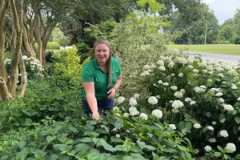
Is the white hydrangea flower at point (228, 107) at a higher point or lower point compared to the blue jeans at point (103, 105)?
lower

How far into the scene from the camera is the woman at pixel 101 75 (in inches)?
191

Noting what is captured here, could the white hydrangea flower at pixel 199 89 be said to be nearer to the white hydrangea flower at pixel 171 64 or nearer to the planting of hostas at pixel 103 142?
the white hydrangea flower at pixel 171 64

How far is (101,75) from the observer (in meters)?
5.00

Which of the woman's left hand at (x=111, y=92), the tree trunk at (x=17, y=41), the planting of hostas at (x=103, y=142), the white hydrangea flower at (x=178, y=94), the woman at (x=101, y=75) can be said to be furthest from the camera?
the tree trunk at (x=17, y=41)

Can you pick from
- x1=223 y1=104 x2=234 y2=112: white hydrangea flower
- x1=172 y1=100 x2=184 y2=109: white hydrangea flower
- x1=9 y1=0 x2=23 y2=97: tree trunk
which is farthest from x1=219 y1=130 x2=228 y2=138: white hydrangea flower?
x1=9 y1=0 x2=23 y2=97: tree trunk

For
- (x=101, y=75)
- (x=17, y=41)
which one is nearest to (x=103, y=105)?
(x=101, y=75)

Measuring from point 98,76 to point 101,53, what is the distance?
270mm

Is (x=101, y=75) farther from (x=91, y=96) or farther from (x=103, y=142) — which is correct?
(x=103, y=142)

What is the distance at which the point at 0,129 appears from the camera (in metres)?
5.77

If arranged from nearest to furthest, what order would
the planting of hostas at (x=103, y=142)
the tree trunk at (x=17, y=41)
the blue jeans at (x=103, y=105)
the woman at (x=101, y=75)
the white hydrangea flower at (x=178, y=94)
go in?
the planting of hostas at (x=103, y=142) < the woman at (x=101, y=75) < the blue jeans at (x=103, y=105) < the white hydrangea flower at (x=178, y=94) < the tree trunk at (x=17, y=41)

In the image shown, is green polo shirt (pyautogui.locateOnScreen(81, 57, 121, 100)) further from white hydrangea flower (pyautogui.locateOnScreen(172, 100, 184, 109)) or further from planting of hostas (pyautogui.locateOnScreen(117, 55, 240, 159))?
white hydrangea flower (pyautogui.locateOnScreen(172, 100, 184, 109))

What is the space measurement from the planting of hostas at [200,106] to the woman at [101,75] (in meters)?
0.37

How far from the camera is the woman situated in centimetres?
484

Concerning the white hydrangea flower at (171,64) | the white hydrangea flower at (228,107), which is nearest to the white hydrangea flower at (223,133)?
the white hydrangea flower at (228,107)
